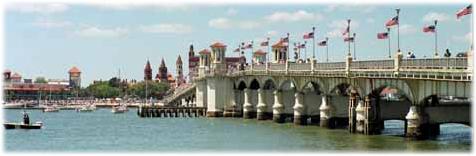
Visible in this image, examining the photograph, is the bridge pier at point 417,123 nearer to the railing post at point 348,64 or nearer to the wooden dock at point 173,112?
the railing post at point 348,64

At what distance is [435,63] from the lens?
56719 millimetres

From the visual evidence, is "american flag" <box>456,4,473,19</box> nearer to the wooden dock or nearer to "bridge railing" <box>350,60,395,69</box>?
"bridge railing" <box>350,60,395,69</box>

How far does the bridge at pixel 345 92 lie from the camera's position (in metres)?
59.0

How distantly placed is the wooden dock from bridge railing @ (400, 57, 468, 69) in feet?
195

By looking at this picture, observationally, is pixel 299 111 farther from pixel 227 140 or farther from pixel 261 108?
pixel 227 140

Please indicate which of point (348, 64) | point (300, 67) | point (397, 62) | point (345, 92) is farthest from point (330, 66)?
point (397, 62)

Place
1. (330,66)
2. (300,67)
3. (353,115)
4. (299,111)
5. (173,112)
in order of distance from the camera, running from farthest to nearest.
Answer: (173,112) < (299,111) < (300,67) < (330,66) < (353,115)

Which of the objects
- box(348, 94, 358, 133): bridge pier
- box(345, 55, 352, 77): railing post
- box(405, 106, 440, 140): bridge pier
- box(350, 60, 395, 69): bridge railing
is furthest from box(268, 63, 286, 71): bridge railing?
box(405, 106, 440, 140): bridge pier

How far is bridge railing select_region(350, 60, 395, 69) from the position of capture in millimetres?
64750

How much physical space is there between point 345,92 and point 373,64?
1863cm

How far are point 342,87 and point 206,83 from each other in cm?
3921

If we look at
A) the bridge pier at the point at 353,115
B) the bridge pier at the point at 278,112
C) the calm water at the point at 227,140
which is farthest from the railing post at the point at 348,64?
the bridge pier at the point at 278,112

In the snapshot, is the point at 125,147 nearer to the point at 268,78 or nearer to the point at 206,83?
the point at 268,78

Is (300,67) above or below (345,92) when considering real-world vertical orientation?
above
